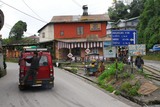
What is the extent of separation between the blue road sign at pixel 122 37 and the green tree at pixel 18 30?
5654cm

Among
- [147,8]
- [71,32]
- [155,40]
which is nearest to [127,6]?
[147,8]

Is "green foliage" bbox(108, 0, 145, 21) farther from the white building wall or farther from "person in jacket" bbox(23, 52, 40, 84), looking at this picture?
"person in jacket" bbox(23, 52, 40, 84)

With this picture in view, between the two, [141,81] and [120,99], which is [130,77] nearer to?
[141,81]

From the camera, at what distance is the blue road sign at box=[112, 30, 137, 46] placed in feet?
63.3

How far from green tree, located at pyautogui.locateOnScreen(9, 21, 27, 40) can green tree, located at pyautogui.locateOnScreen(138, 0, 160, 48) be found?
27754mm

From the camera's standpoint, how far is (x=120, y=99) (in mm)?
14242

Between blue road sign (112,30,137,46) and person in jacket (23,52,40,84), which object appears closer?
person in jacket (23,52,40,84)

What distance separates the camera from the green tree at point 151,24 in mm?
61144

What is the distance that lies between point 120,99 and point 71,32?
134 ft

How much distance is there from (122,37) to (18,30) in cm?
5750

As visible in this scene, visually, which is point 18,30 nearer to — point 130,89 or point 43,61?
point 43,61

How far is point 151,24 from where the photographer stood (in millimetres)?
63719

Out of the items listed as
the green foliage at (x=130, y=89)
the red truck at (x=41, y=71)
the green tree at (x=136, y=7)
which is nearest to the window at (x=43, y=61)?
the red truck at (x=41, y=71)

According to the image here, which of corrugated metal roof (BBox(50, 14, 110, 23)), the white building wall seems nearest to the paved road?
corrugated metal roof (BBox(50, 14, 110, 23))
